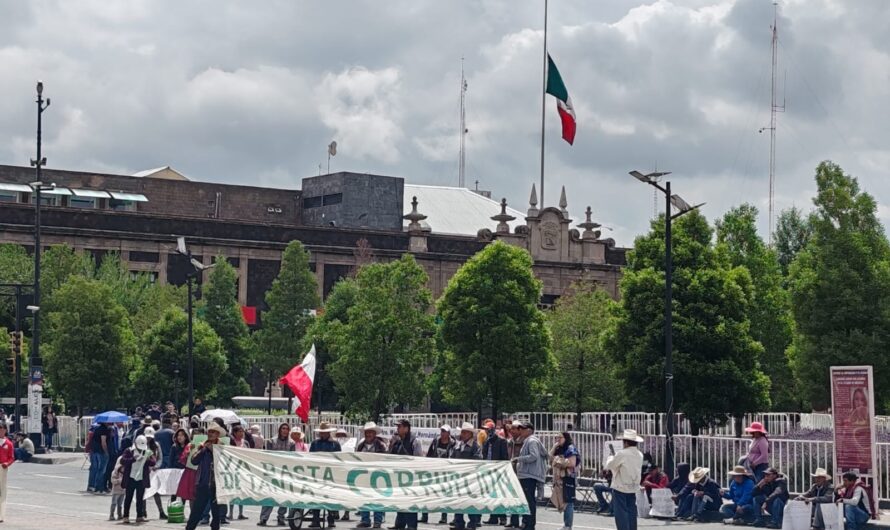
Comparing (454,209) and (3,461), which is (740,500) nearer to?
(3,461)

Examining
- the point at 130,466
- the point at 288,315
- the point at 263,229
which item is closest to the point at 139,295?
the point at 288,315

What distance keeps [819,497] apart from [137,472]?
11.0 meters

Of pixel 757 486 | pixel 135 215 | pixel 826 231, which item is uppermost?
pixel 135 215

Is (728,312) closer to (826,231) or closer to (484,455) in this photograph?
(826,231)

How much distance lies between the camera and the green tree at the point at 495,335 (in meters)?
47.6

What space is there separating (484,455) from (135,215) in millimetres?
68549

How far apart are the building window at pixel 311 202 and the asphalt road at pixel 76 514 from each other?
7093 centimetres

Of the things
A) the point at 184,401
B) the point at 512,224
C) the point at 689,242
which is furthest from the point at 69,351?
the point at 512,224

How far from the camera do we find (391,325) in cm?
4984

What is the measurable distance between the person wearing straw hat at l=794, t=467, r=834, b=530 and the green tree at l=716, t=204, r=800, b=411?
90.2ft

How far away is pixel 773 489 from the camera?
2536cm

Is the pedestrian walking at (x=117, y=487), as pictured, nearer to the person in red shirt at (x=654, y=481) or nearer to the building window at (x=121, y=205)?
the person in red shirt at (x=654, y=481)

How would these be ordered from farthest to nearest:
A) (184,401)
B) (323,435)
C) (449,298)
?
(184,401) < (449,298) < (323,435)

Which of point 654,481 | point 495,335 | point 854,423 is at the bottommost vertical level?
point 654,481
